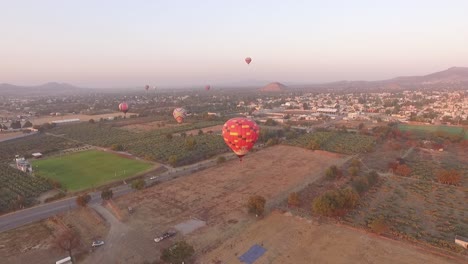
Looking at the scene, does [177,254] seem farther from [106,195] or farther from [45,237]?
[106,195]

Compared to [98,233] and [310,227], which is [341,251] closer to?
[310,227]

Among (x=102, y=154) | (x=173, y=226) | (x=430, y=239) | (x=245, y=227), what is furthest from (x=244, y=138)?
(x=102, y=154)

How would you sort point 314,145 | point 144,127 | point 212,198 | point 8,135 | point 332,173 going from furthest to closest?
1. point 144,127
2. point 8,135
3. point 314,145
4. point 332,173
5. point 212,198

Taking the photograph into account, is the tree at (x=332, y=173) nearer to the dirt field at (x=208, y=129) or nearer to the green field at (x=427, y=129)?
the dirt field at (x=208, y=129)

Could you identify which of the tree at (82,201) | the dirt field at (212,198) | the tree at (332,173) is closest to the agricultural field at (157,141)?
the dirt field at (212,198)

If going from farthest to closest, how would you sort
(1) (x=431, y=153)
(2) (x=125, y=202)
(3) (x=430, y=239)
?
1. (1) (x=431, y=153)
2. (2) (x=125, y=202)
3. (3) (x=430, y=239)

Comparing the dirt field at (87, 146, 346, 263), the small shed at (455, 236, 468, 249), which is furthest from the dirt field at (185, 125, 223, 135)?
the small shed at (455, 236, 468, 249)

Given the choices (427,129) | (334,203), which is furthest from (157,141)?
(427,129)
